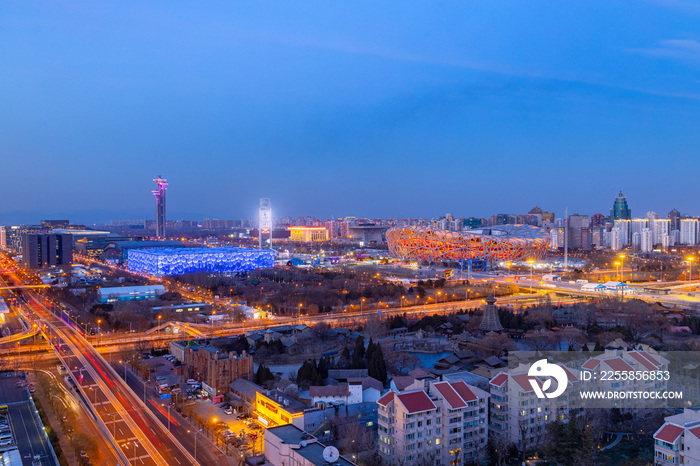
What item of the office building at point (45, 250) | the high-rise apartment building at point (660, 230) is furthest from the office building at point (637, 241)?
the office building at point (45, 250)

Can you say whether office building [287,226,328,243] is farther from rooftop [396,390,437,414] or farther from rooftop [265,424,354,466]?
rooftop [396,390,437,414]

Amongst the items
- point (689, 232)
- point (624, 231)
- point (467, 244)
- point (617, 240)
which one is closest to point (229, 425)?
point (467, 244)

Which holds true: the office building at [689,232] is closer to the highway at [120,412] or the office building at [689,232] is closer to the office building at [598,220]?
the office building at [598,220]

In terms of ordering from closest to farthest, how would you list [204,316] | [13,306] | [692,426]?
1. [692,426]
2. [204,316]
3. [13,306]

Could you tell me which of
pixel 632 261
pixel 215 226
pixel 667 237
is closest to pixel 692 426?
pixel 632 261

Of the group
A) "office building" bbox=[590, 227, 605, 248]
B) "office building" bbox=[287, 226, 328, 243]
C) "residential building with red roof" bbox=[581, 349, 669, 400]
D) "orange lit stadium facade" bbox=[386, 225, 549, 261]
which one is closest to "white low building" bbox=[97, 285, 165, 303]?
"orange lit stadium facade" bbox=[386, 225, 549, 261]

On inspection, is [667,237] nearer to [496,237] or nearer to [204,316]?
[496,237]
